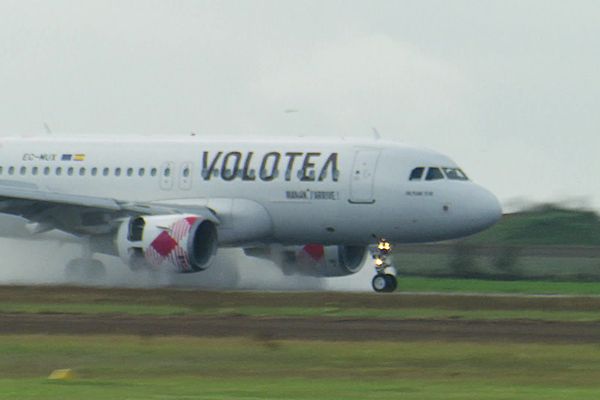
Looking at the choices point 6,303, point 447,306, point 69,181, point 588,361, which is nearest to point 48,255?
point 69,181

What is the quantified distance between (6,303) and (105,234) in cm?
1005

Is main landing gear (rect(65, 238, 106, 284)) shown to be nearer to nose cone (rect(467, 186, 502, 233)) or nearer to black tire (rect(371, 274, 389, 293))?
black tire (rect(371, 274, 389, 293))

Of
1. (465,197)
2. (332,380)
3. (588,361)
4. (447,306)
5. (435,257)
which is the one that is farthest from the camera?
(435,257)

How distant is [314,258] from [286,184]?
3341 mm

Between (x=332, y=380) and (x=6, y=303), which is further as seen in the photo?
(x=6, y=303)

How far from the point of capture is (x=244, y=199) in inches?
1708

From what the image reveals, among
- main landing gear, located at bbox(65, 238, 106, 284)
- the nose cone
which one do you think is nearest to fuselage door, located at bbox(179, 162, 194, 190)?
main landing gear, located at bbox(65, 238, 106, 284)

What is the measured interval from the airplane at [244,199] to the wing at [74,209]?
0.13ft

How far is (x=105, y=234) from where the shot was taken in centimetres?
4428

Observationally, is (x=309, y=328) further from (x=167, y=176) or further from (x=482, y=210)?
(x=167, y=176)

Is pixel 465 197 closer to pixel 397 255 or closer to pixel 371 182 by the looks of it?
pixel 371 182

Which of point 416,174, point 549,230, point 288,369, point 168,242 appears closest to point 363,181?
point 416,174

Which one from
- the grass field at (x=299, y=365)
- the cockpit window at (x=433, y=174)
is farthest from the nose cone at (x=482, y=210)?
the grass field at (x=299, y=365)

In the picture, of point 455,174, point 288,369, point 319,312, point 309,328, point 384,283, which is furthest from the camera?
point 455,174
